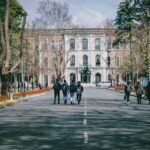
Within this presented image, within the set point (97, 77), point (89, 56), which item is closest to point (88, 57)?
point (89, 56)

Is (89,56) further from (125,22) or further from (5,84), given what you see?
(5,84)

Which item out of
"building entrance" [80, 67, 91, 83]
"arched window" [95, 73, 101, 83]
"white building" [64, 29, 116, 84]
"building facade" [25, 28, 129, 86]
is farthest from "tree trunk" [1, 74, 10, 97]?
"arched window" [95, 73, 101, 83]

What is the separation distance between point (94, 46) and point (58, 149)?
11679cm

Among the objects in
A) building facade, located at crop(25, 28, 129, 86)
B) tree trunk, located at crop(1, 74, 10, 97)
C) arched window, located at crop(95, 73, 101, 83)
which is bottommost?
tree trunk, located at crop(1, 74, 10, 97)

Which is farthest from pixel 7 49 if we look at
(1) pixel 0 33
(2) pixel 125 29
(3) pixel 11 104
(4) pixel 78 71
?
(4) pixel 78 71

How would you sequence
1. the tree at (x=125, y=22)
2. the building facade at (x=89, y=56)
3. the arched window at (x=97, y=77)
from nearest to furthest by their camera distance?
1. the tree at (x=125, y=22)
2. the building facade at (x=89, y=56)
3. the arched window at (x=97, y=77)

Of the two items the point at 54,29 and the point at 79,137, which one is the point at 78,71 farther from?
the point at 79,137

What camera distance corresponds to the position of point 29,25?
72250mm

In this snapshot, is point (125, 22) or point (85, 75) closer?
point (125, 22)

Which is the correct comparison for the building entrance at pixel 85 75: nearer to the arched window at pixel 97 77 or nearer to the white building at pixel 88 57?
the white building at pixel 88 57

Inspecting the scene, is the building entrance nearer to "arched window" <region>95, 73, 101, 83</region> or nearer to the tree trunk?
"arched window" <region>95, 73, 101, 83</region>

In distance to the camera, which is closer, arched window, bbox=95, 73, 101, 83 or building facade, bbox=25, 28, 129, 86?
building facade, bbox=25, 28, 129, 86

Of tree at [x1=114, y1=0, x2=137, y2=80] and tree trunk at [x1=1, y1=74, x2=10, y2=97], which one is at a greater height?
tree at [x1=114, y1=0, x2=137, y2=80]

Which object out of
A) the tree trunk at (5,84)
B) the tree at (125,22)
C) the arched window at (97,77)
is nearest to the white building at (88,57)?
the arched window at (97,77)
